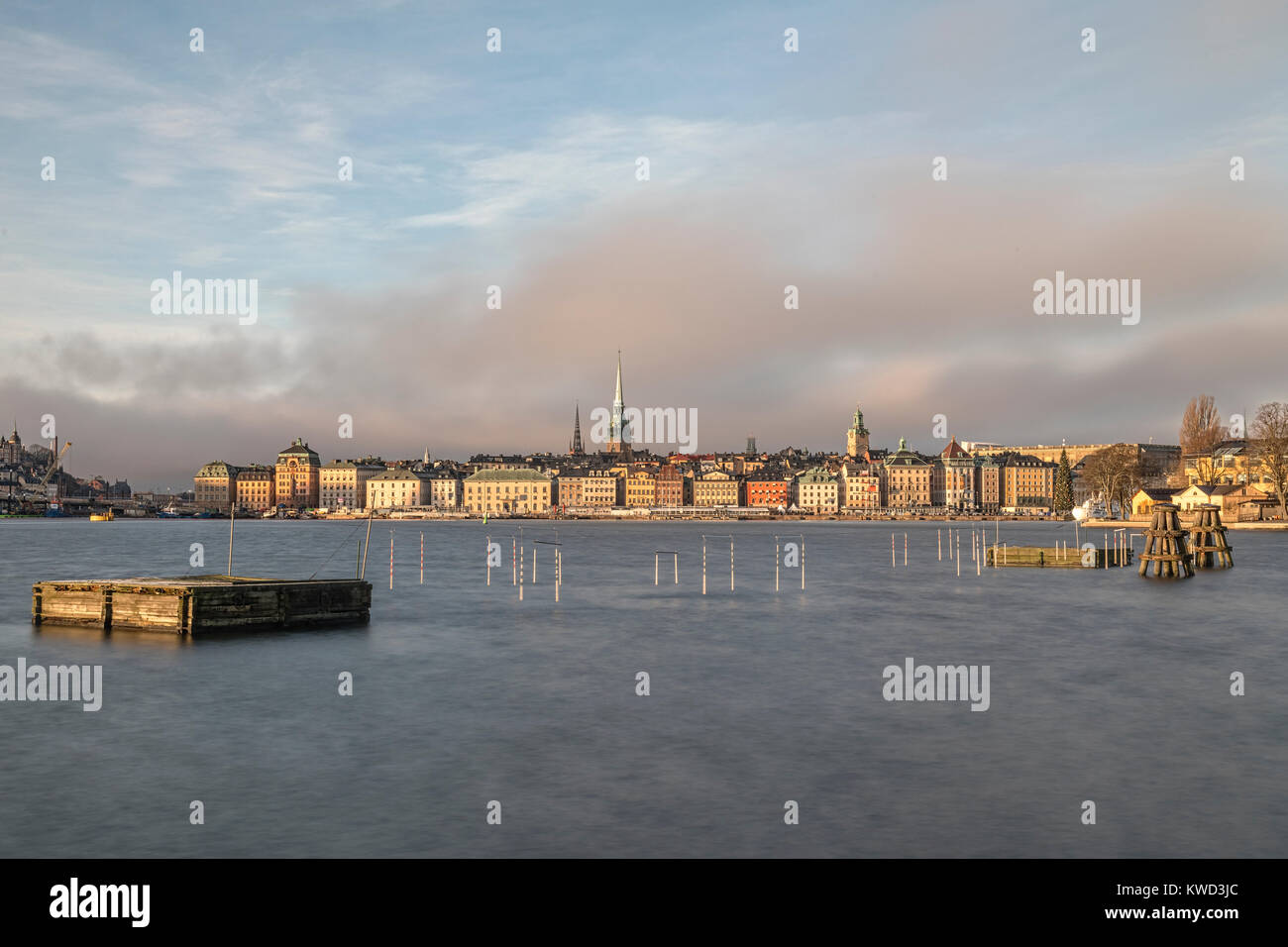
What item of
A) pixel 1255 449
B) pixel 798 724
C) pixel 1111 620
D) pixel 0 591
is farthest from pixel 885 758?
pixel 1255 449

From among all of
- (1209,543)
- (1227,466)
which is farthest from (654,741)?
(1227,466)

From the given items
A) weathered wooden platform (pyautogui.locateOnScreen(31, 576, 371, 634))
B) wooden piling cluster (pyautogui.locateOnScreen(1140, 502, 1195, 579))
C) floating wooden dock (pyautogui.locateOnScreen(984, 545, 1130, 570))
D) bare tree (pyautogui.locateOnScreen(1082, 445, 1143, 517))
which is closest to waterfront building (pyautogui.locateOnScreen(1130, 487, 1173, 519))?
bare tree (pyautogui.locateOnScreen(1082, 445, 1143, 517))

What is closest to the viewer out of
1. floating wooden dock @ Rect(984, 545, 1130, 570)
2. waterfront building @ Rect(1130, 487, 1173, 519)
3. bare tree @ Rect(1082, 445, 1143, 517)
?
floating wooden dock @ Rect(984, 545, 1130, 570)

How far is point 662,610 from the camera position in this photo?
4647 cm

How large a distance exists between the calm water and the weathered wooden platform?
0.89m

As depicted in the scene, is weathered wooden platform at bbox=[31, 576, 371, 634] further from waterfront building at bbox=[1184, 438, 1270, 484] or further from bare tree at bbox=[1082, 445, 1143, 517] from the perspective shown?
bare tree at bbox=[1082, 445, 1143, 517]

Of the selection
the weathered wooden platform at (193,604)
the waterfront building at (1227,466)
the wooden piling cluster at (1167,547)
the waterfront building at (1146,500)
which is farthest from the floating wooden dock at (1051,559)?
the waterfront building at (1227,466)

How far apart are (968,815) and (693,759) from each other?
5.14 meters

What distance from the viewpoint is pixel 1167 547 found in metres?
66.2

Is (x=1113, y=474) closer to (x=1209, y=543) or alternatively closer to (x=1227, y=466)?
(x=1227, y=466)

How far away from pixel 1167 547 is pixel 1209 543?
50.3 ft

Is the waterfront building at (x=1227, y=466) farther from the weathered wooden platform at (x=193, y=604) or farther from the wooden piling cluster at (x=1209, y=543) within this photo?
the weathered wooden platform at (x=193, y=604)

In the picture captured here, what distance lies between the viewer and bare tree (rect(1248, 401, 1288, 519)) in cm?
13450

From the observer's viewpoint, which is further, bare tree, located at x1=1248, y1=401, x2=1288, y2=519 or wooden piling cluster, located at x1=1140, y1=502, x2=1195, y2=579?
bare tree, located at x1=1248, y1=401, x2=1288, y2=519
